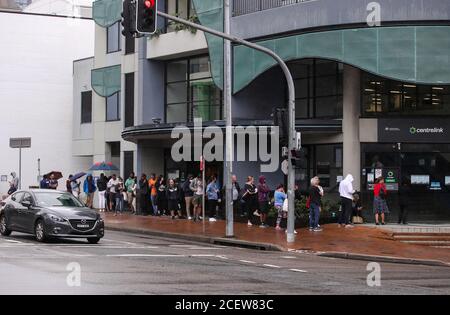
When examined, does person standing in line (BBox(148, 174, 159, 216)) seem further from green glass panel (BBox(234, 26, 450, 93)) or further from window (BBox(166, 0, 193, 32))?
green glass panel (BBox(234, 26, 450, 93))

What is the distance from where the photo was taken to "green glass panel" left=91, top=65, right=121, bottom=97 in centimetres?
3809

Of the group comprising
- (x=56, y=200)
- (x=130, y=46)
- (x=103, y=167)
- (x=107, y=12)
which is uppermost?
(x=107, y=12)

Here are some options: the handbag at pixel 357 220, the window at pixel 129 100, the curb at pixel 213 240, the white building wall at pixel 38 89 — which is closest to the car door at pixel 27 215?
the curb at pixel 213 240

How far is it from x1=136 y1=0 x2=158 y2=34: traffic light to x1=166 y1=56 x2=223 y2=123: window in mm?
15331

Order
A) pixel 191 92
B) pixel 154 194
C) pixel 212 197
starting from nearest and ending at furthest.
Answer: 1. pixel 212 197
2. pixel 154 194
3. pixel 191 92

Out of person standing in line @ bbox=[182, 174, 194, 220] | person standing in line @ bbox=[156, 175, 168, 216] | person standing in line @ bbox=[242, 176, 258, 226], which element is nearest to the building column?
person standing in line @ bbox=[242, 176, 258, 226]

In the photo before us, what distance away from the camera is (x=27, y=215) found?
21.2 metres

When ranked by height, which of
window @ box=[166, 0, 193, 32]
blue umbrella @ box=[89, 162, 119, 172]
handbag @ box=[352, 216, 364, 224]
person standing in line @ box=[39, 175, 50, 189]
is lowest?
handbag @ box=[352, 216, 364, 224]

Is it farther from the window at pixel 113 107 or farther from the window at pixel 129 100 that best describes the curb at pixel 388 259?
the window at pixel 113 107

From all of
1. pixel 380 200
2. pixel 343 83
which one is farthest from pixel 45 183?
pixel 380 200

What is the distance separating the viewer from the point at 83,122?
145 feet

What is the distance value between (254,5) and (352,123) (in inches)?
247

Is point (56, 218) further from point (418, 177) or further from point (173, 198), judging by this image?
point (418, 177)
